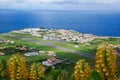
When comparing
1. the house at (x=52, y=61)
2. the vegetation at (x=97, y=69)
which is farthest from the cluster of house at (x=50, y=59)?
the vegetation at (x=97, y=69)

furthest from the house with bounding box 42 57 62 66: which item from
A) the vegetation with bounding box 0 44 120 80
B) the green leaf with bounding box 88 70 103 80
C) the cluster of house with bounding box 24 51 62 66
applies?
the green leaf with bounding box 88 70 103 80

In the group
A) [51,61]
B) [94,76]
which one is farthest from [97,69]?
[51,61]

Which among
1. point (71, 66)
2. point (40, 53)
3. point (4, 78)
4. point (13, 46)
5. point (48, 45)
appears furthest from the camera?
point (48, 45)

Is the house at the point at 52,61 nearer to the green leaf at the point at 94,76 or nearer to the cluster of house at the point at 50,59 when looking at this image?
the cluster of house at the point at 50,59

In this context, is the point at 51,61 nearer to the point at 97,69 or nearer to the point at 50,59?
the point at 50,59

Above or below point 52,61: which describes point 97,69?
above

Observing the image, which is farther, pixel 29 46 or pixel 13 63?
pixel 29 46

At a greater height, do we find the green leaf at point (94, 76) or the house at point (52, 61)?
the green leaf at point (94, 76)

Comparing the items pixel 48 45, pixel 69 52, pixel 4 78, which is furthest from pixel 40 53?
pixel 4 78

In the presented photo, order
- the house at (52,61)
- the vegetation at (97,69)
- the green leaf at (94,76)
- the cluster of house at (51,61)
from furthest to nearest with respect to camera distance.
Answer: the house at (52,61) → the cluster of house at (51,61) → the vegetation at (97,69) → the green leaf at (94,76)

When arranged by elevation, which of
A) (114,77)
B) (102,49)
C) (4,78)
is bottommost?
(4,78)

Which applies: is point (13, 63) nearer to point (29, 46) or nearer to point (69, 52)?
point (69, 52)
